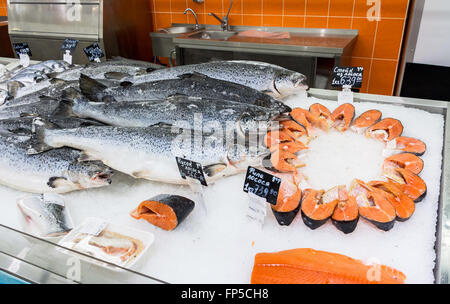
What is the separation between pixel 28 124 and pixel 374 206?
1589mm

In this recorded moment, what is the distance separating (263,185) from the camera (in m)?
1.17

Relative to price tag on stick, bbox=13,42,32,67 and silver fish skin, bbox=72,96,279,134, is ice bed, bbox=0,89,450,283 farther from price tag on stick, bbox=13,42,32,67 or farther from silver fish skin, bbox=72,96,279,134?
price tag on stick, bbox=13,42,32,67

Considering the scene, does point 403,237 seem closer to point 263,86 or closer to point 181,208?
point 181,208

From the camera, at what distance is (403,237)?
1161mm

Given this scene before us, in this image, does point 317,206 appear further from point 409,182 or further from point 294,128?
point 294,128

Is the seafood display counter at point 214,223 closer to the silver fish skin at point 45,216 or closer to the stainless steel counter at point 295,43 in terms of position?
the silver fish skin at point 45,216

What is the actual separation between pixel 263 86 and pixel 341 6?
9.03ft

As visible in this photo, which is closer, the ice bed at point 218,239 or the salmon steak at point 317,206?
the ice bed at point 218,239

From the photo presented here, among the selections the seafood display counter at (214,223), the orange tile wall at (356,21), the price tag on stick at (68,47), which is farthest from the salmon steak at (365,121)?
the orange tile wall at (356,21)

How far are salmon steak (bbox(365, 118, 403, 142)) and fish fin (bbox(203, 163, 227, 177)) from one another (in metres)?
0.80

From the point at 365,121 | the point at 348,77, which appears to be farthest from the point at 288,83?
the point at 365,121

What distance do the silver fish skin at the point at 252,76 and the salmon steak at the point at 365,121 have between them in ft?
1.22

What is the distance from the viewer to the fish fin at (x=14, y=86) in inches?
87.5
